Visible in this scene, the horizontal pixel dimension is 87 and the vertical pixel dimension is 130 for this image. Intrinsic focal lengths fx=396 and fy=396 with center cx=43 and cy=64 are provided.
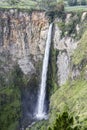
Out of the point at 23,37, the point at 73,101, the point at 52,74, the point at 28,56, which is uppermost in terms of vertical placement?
the point at 23,37

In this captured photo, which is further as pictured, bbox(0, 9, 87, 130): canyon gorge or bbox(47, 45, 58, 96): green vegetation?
bbox(47, 45, 58, 96): green vegetation

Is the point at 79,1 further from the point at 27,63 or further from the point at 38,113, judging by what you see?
the point at 38,113

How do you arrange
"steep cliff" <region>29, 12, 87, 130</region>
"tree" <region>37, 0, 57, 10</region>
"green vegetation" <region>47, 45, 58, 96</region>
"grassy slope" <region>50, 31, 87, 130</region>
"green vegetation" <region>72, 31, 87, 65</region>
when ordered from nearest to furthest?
"grassy slope" <region>50, 31, 87, 130</region> → "steep cliff" <region>29, 12, 87, 130</region> → "green vegetation" <region>72, 31, 87, 65</region> → "green vegetation" <region>47, 45, 58, 96</region> → "tree" <region>37, 0, 57, 10</region>

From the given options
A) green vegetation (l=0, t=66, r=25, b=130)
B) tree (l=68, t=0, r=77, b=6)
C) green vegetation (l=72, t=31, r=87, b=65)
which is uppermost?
tree (l=68, t=0, r=77, b=6)

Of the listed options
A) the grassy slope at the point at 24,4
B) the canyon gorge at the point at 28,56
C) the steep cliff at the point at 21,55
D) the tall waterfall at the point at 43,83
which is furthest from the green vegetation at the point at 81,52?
the grassy slope at the point at 24,4

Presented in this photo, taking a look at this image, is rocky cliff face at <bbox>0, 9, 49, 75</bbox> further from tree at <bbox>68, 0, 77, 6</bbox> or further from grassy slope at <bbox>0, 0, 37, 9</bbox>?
tree at <bbox>68, 0, 77, 6</bbox>

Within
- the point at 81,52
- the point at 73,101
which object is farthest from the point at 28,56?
the point at 73,101

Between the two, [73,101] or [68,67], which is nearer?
[73,101]

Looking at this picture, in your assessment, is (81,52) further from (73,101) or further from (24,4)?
(24,4)

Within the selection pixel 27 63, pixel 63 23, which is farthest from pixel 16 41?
pixel 63 23

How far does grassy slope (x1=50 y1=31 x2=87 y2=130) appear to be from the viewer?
157 ft

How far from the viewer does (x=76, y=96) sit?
172 ft

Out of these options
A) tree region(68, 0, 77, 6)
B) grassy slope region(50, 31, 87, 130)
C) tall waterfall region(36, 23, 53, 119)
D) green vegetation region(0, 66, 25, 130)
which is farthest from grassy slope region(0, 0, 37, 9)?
grassy slope region(50, 31, 87, 130)

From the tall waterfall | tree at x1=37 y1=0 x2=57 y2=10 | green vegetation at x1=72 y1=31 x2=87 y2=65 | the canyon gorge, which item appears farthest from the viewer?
tree at x1=37 y1=0 x2=57 y2=10
